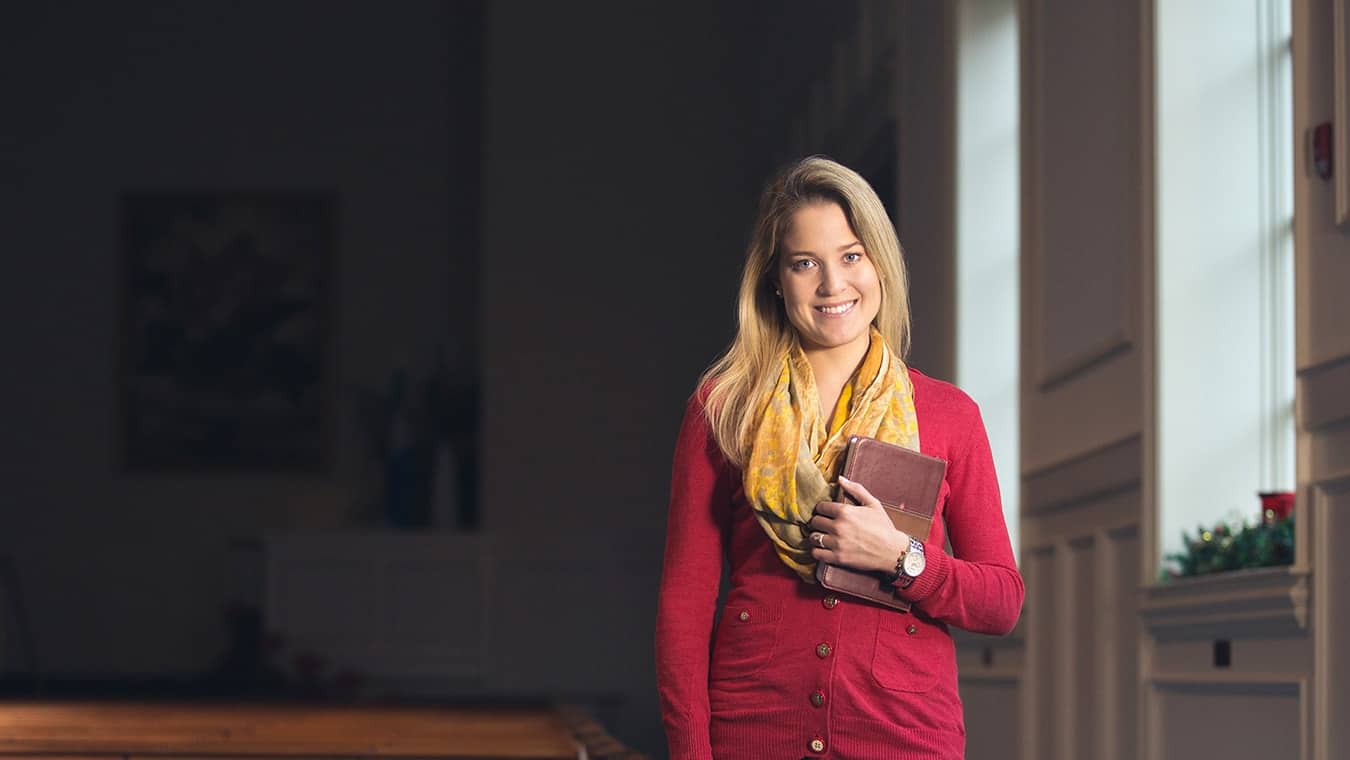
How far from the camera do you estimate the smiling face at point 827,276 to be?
194 centimetres

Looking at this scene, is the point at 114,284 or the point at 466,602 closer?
the point at 466,602

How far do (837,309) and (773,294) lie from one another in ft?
0.42

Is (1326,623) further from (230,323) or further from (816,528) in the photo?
(230,323)

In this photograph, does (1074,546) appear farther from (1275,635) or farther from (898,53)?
(898,53)

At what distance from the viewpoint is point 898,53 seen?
6.85m

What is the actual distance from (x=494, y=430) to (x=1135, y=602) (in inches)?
284

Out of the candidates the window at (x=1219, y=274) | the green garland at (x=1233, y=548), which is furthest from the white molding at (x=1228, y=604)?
the window at (x=1219, y=274)

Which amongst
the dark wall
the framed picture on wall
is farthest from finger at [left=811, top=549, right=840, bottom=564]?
the framed picture on wall

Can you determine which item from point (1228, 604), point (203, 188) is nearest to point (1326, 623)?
point (1228, 604)

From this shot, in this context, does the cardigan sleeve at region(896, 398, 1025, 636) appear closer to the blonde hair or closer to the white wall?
the blonde hair

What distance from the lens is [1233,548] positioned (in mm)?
3727

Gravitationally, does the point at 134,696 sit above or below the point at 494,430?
below

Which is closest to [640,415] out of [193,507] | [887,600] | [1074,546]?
[193,507]

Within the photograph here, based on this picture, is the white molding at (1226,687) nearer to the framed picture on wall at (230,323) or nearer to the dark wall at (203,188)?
the dark wall at (203,188)
